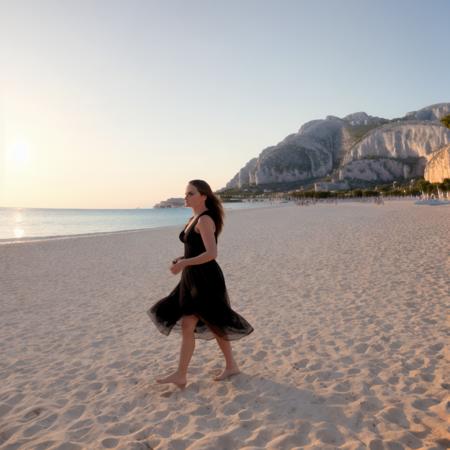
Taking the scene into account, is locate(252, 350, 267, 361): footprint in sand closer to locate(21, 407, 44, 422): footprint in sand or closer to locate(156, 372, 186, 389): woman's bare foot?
locate(156, 372, 186, 389): woman's bare foot

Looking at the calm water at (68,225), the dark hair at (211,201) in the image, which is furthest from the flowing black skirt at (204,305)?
the calm water at (68,225)

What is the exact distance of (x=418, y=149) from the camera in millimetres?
184125

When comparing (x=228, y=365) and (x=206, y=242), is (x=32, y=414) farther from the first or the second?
(x=206, y=242)

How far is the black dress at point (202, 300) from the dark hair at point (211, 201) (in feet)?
0.30

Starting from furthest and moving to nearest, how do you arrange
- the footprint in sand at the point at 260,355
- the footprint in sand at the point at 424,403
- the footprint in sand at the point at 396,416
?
the footprint in sand at the point at 260,355, the footprint in sand at the point at 424,403, the footprint in sand at the point at 396,416

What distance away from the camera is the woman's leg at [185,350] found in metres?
4.14

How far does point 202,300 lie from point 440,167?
394 ft

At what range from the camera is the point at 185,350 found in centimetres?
421

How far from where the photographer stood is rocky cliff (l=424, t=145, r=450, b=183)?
10069 centimetres

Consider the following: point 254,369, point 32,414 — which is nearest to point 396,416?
point 254,369

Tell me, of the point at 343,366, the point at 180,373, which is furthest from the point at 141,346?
the point at 343,366

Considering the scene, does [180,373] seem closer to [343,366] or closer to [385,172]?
[343,366]

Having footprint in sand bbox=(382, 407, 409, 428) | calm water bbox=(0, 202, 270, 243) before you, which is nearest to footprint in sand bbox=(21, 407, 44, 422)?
footprint in sand bbox=(382, 407, 409, 428)

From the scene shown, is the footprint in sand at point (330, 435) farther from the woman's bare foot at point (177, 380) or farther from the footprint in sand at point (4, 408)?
the footprint in sand at point (4, 408)
